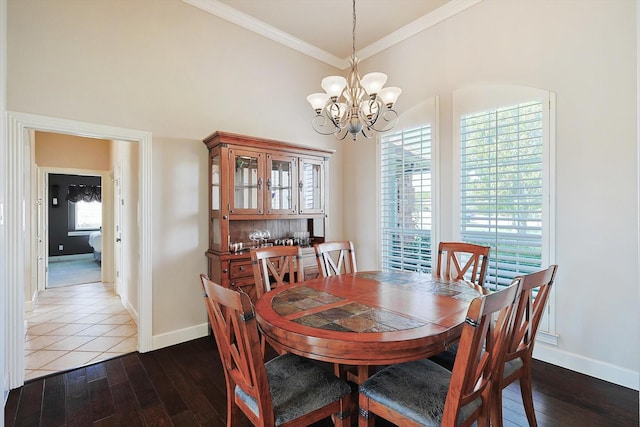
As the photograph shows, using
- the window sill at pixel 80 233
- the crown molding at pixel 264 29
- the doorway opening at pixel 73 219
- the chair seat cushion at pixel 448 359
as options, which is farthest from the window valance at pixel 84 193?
the chair seat cushion at pixel 448 359

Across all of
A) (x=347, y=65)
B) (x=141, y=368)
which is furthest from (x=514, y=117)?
(x=141, y=368)

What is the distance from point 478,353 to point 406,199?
266cm

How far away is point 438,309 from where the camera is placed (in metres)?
1.69

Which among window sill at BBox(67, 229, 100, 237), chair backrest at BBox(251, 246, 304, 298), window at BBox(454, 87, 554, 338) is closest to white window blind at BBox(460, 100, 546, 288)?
window at BBox(454, 87, 554, 338)

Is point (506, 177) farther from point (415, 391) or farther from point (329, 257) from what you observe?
point (415, 391)

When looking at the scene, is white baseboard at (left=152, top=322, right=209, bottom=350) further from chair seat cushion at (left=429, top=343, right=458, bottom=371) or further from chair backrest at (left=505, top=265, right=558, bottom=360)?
chair backrest at (left=505, top=265, right=558, bottom=360)

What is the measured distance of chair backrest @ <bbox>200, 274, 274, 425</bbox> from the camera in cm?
120

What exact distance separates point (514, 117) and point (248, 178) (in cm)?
257

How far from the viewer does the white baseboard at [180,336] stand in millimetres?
2995

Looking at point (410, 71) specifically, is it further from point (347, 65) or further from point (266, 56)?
point (266, 56)

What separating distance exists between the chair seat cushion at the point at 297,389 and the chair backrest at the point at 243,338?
0.22 ft

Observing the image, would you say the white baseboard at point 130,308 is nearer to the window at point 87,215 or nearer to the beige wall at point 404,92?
the beige wall at point 404,92

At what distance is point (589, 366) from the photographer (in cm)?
244

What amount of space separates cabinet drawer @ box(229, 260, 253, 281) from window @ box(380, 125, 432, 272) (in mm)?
1745
